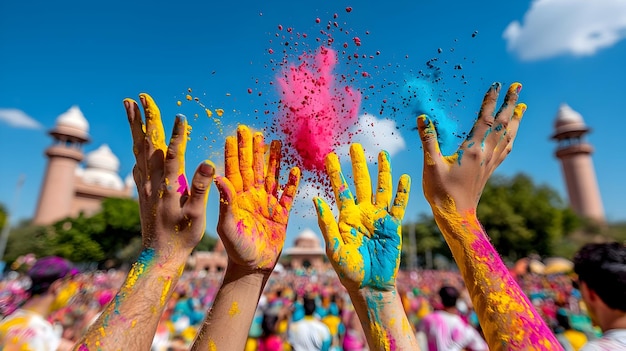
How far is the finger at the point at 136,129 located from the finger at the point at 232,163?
1.55 ft

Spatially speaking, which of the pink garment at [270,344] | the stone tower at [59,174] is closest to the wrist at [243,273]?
the pink garment at [270,344]

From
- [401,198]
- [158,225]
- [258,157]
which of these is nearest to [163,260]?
[158,225]

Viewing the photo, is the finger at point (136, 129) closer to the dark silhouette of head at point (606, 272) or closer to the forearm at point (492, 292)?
the forearm at point (492, 292)

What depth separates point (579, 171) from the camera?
5003cm

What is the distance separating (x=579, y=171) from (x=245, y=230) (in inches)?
2359

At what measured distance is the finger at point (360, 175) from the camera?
2.23 metres

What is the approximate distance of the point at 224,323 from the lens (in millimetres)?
1914

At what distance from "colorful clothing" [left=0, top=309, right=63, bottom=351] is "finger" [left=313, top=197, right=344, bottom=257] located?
2.39 metres

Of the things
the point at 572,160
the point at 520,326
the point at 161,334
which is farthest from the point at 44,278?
the point at 572,160

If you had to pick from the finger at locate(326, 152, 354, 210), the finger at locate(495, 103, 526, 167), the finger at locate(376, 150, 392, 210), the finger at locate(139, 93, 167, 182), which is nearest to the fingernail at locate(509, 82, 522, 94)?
the finger at locate(495, 103, 526, 167)

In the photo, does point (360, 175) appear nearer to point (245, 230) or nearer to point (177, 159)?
point (245, 230)

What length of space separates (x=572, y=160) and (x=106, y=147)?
6633 cm

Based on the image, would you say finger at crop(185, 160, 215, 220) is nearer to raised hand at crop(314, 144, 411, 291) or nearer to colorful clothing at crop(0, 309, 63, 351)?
raised hand at crop(314, 144, 411, 291)

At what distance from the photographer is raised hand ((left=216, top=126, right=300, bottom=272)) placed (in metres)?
1.94
